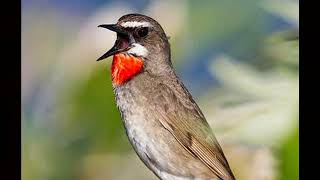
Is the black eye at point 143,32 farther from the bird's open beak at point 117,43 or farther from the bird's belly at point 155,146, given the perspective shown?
the bird's belly at point 155,146

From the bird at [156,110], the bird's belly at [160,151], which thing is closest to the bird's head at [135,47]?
the bird at [156,110]

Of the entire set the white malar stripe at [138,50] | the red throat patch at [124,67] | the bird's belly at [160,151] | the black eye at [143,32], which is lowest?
the bird's belly at [160,151]

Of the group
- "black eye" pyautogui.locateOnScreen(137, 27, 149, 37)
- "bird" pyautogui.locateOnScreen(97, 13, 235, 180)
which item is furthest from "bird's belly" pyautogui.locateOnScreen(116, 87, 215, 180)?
"black eye" pyautogui.locateOnScreen(137, 27, 149, 37)

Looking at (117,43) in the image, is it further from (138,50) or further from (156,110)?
(156,110)

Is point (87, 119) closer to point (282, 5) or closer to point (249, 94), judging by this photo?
point (249, 94)

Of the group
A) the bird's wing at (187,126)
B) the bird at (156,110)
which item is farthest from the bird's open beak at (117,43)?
the bird's wing at (187,126)

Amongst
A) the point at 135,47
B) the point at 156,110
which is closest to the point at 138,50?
the point at 135,47

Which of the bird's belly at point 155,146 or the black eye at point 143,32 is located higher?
the black eye at point 143,32
